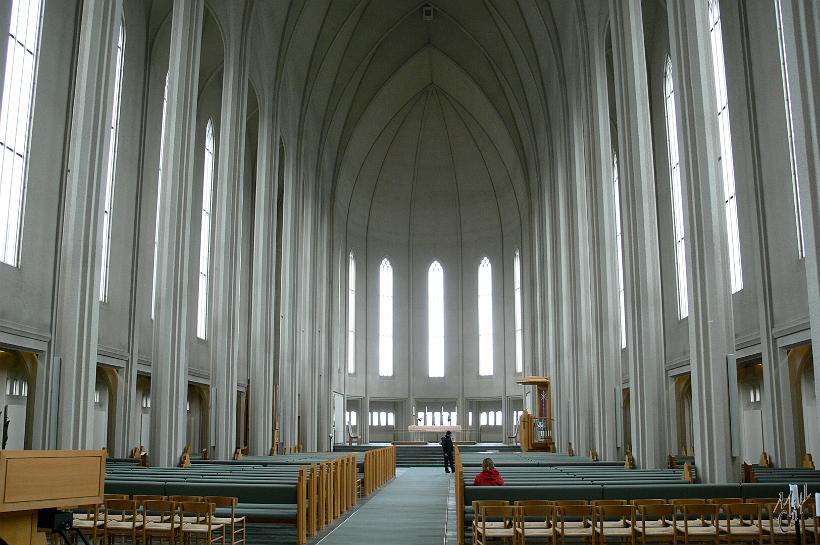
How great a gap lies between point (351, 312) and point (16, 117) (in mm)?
28859

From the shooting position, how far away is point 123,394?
71.6 ft

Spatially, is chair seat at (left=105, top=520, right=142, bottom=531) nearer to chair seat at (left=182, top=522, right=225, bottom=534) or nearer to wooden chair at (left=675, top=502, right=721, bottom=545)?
chair seat at (left=182, top=522, right=225, bottom=534)

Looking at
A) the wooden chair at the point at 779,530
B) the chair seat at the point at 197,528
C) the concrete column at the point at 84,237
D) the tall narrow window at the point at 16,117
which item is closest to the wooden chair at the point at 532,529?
the wooden chair at the point at 779,530

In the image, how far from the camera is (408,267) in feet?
152

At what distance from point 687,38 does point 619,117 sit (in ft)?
14.3

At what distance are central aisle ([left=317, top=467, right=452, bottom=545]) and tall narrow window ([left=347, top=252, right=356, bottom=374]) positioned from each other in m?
23.1

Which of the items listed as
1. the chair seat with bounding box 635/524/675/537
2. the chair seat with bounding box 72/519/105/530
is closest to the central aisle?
the chair seat with bounding box 72/519/105/530

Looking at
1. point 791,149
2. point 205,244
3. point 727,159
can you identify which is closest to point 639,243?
point 791,149

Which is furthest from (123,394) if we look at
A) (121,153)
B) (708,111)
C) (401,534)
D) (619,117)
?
(708,111)

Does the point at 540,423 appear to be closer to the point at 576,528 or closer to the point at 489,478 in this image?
the point at 489,478

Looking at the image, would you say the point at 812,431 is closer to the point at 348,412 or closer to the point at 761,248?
the point at 761,248

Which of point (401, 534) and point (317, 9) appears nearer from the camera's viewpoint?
point (401, 534)

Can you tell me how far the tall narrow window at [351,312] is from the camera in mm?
44219

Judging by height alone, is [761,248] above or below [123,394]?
above
